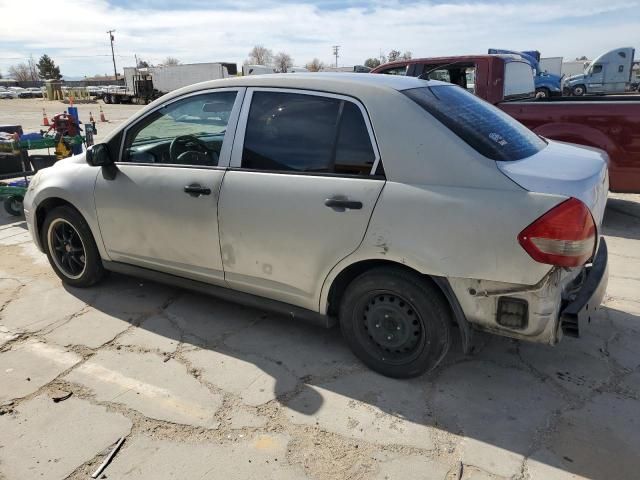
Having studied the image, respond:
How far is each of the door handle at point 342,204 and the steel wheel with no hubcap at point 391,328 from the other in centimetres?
53

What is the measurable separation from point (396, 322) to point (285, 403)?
792 mm

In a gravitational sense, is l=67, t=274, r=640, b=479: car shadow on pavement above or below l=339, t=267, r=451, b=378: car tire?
below

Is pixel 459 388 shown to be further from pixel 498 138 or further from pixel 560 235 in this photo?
pixel 498 138

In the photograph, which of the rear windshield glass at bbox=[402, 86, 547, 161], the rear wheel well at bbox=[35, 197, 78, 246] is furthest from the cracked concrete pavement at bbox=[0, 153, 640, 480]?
the rear windshield glass at bbox=[402, 86, 547, 161]

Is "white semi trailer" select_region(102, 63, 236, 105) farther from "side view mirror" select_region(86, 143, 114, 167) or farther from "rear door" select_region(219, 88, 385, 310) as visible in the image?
"rear door" select_region(219, 88, 385, 310)

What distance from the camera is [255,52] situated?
111 meters

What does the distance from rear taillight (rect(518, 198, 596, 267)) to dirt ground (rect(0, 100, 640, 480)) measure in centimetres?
93

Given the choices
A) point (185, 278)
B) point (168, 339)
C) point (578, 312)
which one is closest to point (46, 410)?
point (168, 339)

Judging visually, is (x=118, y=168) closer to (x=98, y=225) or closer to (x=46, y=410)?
(x=98, y=225)

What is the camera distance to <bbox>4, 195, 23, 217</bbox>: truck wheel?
6.89m

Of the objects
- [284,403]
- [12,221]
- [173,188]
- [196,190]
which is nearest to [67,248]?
[173,188]

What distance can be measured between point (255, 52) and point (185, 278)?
116278 mm

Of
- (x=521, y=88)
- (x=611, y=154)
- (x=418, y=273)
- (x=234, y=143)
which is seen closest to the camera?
(x=418, y=273)

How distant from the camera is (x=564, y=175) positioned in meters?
2.51
